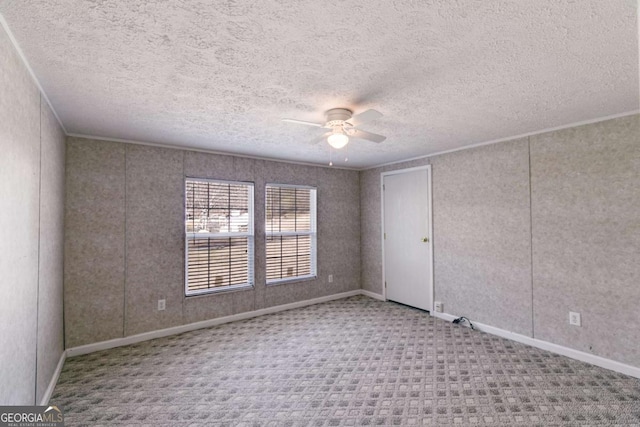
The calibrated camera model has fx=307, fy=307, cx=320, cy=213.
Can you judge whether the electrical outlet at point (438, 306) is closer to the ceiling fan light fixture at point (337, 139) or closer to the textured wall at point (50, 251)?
the ceiling fan light fixture at point (337, 139)

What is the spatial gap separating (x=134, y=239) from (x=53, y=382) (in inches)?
58.3

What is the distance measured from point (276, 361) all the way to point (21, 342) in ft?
6.36

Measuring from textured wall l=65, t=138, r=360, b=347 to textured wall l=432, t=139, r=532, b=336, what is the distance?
8.16 ft

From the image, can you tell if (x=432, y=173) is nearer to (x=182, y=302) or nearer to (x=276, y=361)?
(x=276, y=361)

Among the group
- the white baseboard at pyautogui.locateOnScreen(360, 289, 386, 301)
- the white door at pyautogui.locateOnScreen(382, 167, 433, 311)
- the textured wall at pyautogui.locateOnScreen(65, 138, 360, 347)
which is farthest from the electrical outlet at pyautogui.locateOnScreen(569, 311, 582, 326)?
the textured wall at pyautogui.locateOnScreen(65, 138, 360, 347)

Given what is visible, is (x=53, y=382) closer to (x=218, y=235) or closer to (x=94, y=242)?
(x=94, y=242)

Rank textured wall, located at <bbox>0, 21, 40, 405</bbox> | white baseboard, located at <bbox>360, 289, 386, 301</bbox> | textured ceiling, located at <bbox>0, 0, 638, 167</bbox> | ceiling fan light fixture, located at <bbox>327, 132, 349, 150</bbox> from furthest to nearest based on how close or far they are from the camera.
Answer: white baseboard, located at <bbox>360, 289, 386, 301</bbox> → ceiling fan light fixture, located at <bbox>327, 132, 349, 150</bbox> → textured wall, located at <bbox>0, 21, 40, 405</bbox> → textured ceiling, located at <bbox>0, 0, 638, 167</bbox>

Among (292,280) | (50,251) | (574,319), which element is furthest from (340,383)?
(50,251)

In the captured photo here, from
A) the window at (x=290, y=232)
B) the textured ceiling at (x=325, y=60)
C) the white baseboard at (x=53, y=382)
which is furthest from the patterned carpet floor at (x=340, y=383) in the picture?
the textured ceiling at (x=325, y=60)

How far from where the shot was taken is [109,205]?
133 inches

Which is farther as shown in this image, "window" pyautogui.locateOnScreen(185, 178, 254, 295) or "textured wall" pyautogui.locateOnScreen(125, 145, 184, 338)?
"window" pyautogui.locateOnScreen(185, 178, 254, 295)

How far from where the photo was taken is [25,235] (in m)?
1.86

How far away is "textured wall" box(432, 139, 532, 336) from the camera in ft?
11.2

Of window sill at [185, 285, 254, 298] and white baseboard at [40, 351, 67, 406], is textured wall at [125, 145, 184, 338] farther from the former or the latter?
white baseboard at [40, 351, 67, 406]
